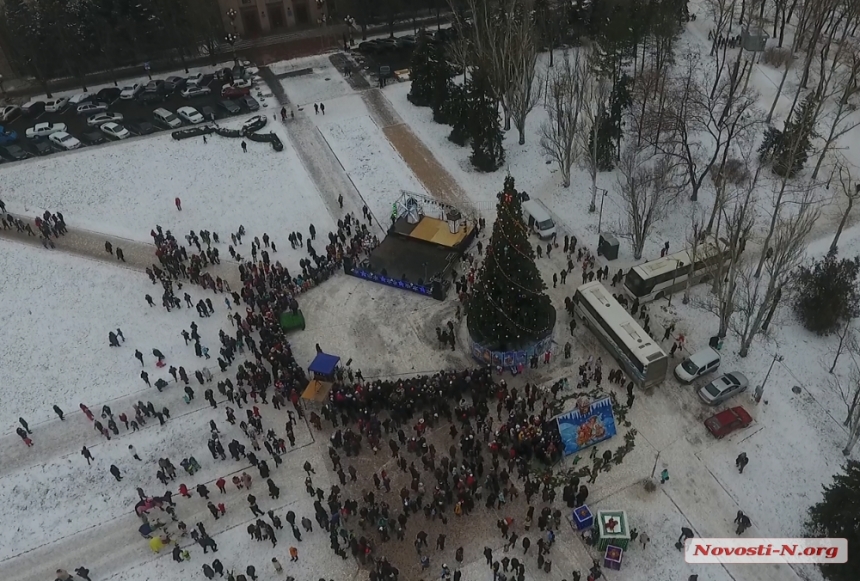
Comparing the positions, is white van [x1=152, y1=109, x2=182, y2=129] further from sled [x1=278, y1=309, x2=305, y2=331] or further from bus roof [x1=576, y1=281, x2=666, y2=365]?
bus roof [x1=576, y1=281, x2=666, y2=365]

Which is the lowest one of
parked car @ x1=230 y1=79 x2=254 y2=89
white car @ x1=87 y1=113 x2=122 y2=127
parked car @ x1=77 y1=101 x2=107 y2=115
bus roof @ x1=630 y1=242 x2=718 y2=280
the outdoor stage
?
the outdoor stage

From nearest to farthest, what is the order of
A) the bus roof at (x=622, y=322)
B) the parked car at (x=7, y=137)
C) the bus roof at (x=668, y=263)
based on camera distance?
the bus roof at (x=622, y=322), the bus roof at (x=668, y=263), the parked car at (x=7, y=137)

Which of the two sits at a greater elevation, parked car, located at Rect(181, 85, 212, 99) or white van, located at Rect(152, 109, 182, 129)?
parked car, located at Rect(181, 85, 212, 99)

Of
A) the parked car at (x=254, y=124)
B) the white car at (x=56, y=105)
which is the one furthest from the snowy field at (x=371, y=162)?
the white car at (x=56, y=105)

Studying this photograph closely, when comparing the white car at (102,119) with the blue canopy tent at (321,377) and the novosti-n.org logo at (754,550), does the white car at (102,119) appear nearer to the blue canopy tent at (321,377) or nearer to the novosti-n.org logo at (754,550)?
the blue canopy tent at (321,377)

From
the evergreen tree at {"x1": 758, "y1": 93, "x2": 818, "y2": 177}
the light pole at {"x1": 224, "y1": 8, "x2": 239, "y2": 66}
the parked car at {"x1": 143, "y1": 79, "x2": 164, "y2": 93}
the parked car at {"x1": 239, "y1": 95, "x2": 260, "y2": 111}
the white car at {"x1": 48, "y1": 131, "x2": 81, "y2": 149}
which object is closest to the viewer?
the evergreen tree at {"x1": 758, "y1": 93, "x2": 818, "y2": 177}

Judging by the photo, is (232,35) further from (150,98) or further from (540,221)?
(540,221)

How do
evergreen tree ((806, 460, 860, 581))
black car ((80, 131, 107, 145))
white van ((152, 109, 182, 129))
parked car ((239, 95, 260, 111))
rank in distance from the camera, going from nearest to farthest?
evergreen tree ((806, 460, 860, 581)) < black car ((80, 131, 107, 145)) < white van ((152, 109, 182, 129)) < parked car ((239, 95, 260, 111))

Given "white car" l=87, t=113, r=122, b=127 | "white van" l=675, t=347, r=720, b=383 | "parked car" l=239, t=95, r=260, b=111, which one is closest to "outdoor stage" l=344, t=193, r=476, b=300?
"white van" l=675, t=347, r=720, b=383
